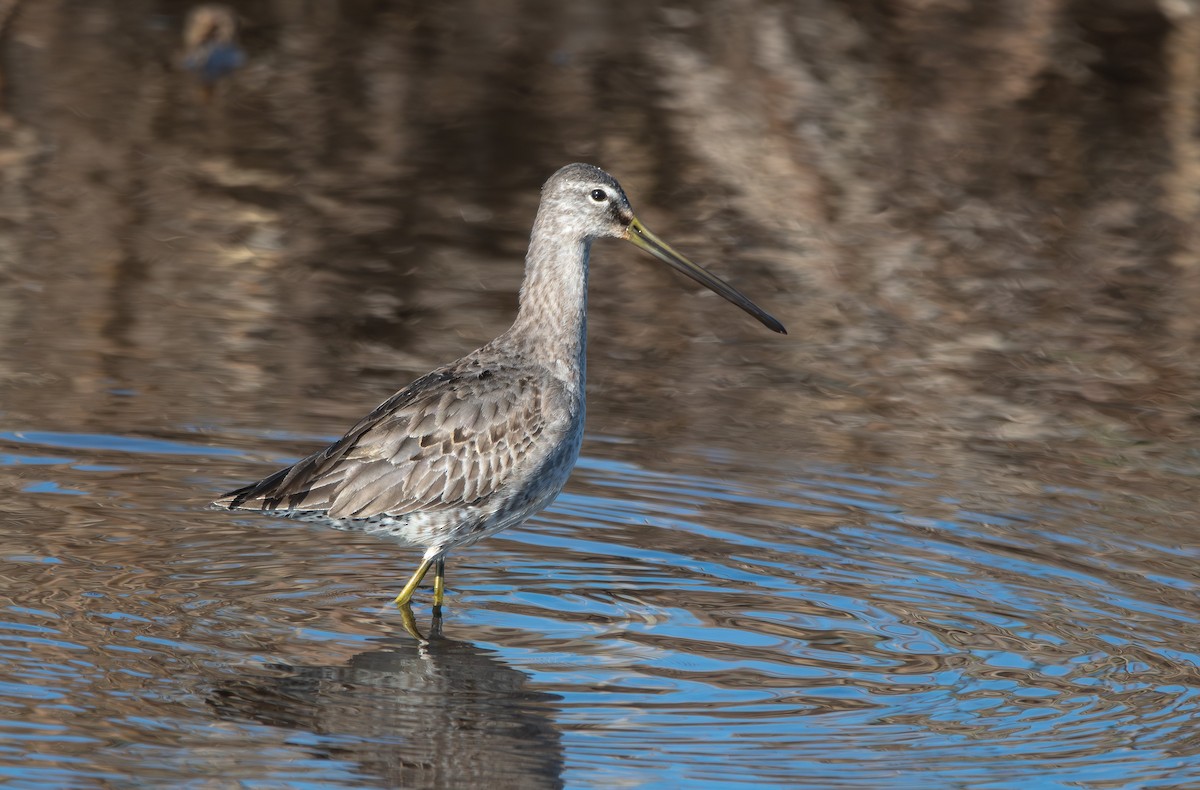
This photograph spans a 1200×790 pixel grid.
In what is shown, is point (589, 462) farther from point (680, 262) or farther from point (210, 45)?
point (210, 45)

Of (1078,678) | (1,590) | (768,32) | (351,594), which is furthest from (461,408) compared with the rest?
(768,32)

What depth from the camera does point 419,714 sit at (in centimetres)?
630

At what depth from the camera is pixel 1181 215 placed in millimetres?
13844

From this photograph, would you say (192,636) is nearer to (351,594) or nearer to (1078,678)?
(351,594)

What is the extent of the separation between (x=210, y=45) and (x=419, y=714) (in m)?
10.8

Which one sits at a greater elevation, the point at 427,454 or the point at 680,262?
the point at 680,262

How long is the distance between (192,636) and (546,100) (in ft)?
31.3

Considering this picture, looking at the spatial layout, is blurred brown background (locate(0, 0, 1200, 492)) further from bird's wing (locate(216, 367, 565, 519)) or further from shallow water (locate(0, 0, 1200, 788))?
bird's wing (locate(216, 367, 565, 519))

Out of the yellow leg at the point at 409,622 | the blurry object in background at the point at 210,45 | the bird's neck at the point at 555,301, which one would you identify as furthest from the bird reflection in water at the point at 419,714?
the blurry object in background at the point at 210,45

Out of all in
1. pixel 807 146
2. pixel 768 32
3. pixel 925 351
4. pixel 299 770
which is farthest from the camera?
pixel 768 32

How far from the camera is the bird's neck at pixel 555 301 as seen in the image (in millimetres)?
7688

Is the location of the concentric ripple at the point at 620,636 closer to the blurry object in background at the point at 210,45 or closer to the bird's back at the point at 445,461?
the bird's back at the point at 445,461

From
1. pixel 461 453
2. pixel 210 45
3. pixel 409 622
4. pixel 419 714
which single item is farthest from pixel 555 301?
pixel 210 45

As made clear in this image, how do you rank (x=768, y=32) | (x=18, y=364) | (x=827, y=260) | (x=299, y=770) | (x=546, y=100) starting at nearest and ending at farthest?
1. (x=299, y=770)
2. (x=18, y=364)
3. (x=827, y=260)
4. (x=546, y=100)
5. (x=768, y=32)
